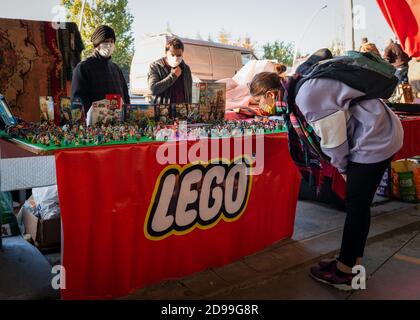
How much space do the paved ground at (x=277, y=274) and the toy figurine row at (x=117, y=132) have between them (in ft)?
2.93

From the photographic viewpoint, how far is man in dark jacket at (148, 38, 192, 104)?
142 inches

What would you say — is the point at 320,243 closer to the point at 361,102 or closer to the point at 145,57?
the point at 361,102

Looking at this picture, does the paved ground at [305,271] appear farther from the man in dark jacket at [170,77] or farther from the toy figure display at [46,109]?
the man in dark jacket at [170,77]

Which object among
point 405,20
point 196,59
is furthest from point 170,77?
point 196,59

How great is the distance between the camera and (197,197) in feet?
8.04

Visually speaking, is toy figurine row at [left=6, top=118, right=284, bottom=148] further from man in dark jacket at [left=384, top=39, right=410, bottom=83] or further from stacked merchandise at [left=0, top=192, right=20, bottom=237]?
man in dark jacket at [left=384, top=39, right=410, bottom=83]

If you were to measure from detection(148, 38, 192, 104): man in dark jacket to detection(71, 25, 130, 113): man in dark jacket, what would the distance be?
486mm

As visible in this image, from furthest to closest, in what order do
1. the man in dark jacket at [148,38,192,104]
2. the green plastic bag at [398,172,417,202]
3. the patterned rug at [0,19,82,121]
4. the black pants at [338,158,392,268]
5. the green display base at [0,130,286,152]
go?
the green plastic bag at [398,172,417,202], the man in dark jacket at [148,38,192,104], the patterned rug at [0,19,82,121], the black pants at [338,158,392,268], the green display base at [0,130,286,152]

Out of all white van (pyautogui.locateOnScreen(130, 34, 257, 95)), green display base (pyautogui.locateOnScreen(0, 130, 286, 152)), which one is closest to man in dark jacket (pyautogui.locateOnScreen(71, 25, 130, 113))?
green display base (pyautogui.locateOnScreen(0, 130, 286, 152))

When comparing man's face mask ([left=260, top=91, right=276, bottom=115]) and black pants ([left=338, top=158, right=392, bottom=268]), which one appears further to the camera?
man's face mask ([left=260, top=91, right=276, bottom=115])

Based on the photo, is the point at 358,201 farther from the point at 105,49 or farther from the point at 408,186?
the point at 408,186

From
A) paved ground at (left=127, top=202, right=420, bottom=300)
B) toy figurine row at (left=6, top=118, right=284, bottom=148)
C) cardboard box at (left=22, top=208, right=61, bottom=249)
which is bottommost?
paved ground at (left=127, top=202, right=420, bottom=300)

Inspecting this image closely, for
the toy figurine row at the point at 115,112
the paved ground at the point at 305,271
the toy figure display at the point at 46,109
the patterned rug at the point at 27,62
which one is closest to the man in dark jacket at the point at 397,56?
the paved ground at the point at 305,271

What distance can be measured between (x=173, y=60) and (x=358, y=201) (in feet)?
7.04
